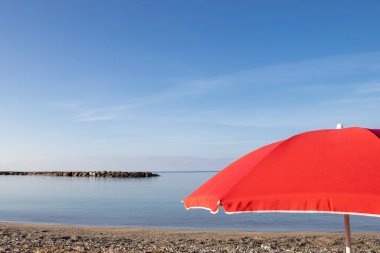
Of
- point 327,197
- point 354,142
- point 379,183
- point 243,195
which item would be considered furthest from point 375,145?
point 243,195

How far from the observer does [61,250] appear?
45.1 feet

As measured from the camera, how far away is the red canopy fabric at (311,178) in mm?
3285

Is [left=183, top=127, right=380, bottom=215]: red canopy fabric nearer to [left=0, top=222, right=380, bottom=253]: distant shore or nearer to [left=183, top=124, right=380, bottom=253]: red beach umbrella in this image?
[left=183, top=124, right=380, bottom=253]: red beach umbrella

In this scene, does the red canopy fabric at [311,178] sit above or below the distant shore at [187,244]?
above

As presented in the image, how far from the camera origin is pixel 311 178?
3535mm

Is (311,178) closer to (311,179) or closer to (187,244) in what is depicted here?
(311,179)

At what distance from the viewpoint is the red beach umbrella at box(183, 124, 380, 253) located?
3.28 meters

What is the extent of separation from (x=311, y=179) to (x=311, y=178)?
1cm

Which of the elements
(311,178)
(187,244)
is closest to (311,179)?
(311,178)

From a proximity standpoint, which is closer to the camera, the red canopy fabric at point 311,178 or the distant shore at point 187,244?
the red canopy fabric at point 311,178

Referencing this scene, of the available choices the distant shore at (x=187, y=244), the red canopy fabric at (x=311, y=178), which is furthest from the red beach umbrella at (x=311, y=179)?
the distant shore at (x=187, y=244)

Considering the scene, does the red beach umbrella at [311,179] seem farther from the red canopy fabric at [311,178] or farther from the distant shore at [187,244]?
the distant shore at [187,244]

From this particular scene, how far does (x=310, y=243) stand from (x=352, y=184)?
14455mm

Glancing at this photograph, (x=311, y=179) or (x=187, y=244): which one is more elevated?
(x=311, y=179)
